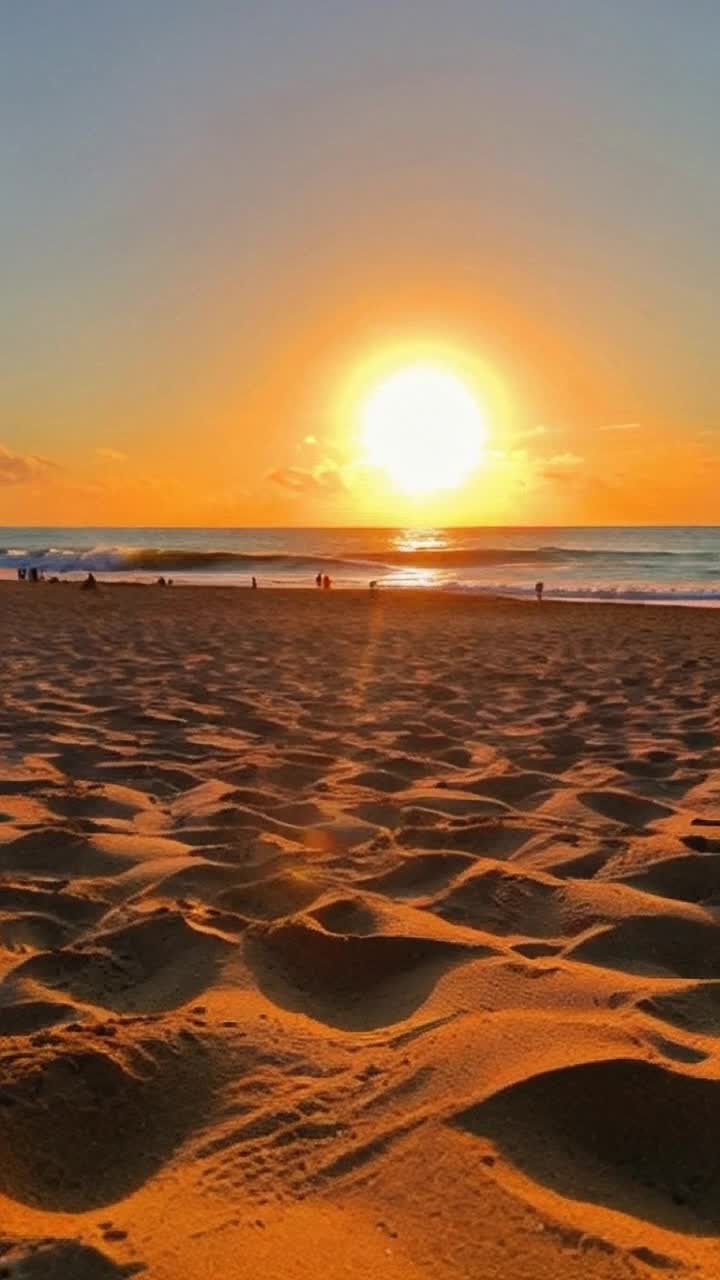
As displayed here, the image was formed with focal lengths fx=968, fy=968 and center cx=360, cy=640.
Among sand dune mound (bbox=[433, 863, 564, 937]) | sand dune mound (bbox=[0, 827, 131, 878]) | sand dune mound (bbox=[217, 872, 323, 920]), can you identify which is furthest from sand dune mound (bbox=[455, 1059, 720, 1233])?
sand dune mound (bbox=[0, 827, 131, 878])

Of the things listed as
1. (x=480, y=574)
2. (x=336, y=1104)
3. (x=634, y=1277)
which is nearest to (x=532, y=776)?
(x=336, y=1104)

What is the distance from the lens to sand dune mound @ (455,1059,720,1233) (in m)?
1.65

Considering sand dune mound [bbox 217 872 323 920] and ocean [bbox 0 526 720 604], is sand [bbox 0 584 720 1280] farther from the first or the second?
ocean [bbox 0 526 720 604]

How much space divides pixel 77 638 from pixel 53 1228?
986cm

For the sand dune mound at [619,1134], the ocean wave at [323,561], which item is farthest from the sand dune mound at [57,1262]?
the ocean wave at [323,561]

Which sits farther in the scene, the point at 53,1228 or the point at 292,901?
the point at 292,901

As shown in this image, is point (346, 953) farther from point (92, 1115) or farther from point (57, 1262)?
point (57, 1262)

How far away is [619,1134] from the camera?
1.81 meters

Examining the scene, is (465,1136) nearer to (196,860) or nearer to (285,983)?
(285,983)

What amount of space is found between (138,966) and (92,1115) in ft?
2.26

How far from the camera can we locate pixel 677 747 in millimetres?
5438

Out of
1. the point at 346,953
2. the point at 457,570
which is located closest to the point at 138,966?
the point at 346,953

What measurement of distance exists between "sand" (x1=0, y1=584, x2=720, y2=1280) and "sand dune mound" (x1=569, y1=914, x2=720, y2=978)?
13 mm

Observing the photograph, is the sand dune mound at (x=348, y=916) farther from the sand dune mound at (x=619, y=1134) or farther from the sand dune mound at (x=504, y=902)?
the sand dune mound at (x=619, y=1134)
